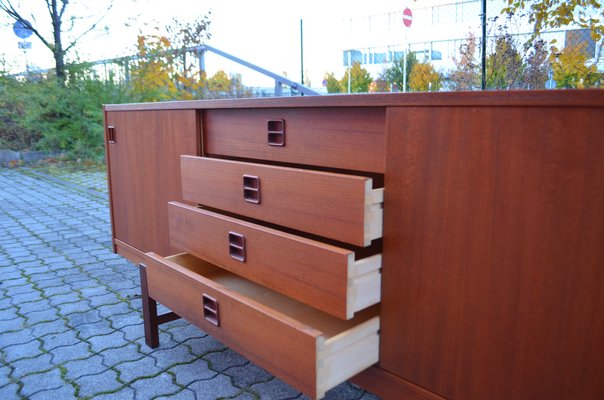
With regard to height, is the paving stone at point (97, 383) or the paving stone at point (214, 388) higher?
the paving stone at point (97, 383)

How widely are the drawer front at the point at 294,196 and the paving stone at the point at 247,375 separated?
55 cm

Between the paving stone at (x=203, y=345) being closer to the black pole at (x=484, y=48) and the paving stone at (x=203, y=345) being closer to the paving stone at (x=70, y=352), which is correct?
the paving stone at (x=70, y=352)

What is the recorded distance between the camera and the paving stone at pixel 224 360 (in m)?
1.75

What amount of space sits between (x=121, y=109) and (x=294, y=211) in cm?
151

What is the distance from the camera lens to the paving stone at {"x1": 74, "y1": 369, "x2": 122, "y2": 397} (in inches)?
62.9

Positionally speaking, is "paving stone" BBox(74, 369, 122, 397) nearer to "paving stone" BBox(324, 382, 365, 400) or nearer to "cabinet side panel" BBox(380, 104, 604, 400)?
"paving stone" BBox(324, 382, 365, 400)

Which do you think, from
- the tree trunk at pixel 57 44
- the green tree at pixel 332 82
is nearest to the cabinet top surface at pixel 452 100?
the tree trunk at pixel 57 44

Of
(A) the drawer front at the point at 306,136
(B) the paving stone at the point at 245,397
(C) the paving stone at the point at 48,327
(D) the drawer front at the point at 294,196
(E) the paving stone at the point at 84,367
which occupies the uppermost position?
(A) the drawer front at the point at 306,136

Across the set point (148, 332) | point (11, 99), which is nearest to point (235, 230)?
point (148, 332)

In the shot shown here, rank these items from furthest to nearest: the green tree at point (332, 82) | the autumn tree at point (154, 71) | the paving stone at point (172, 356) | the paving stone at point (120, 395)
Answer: the green tree at point (332, 82) < the autumn tree at point (154, 71) < the paving stone at point (172, 356) < the paving stone at point (120, 395)

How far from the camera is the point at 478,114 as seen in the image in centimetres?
109

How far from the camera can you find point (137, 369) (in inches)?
68.3

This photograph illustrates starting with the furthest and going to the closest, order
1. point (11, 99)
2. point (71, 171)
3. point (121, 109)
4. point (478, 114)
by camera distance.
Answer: point (11, 99) → point (71, 171) → point (121, 109) → point (478, 114)

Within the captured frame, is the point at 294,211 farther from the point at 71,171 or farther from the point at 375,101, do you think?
the point at 71,171
